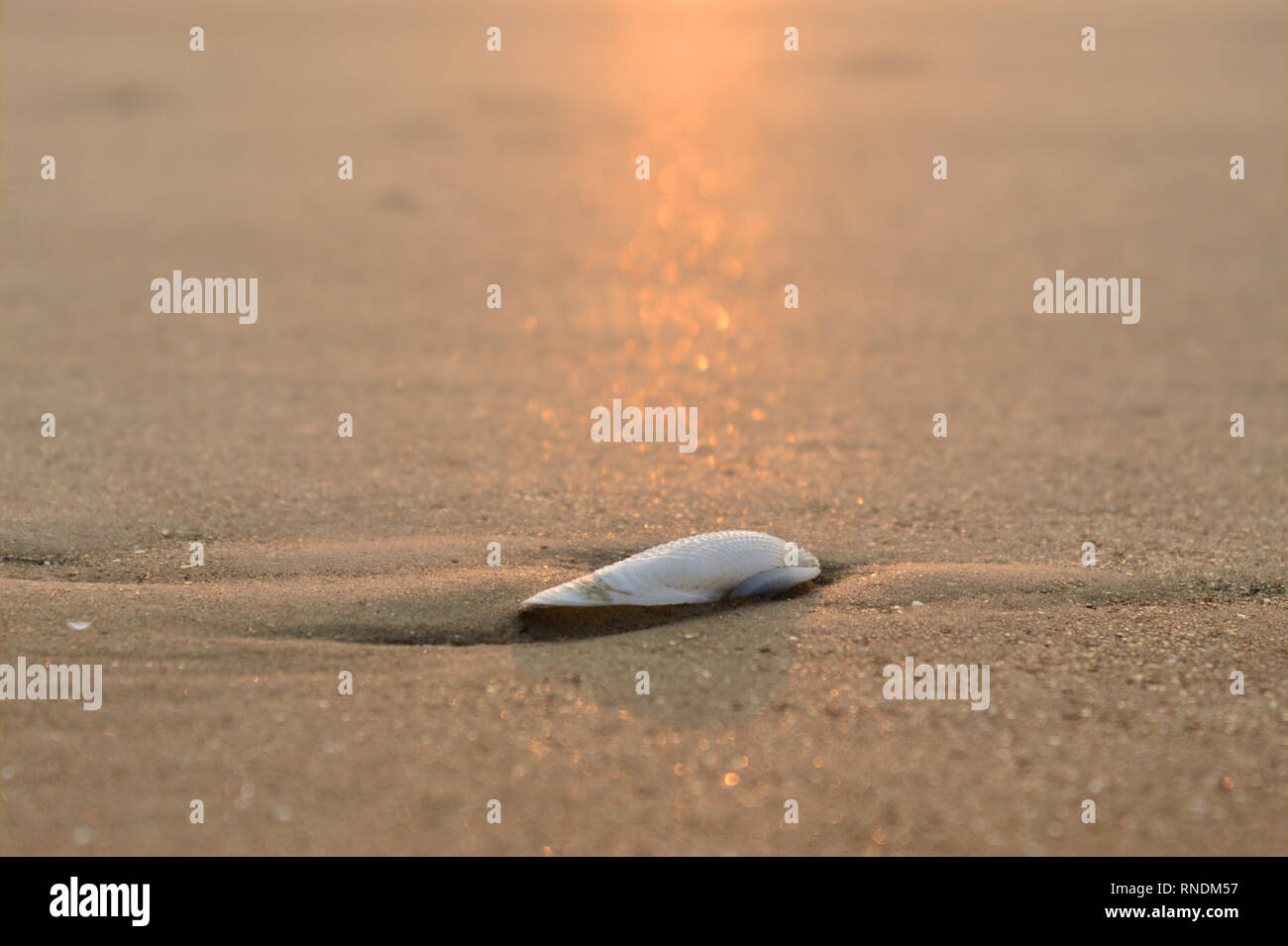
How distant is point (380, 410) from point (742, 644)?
2.93m

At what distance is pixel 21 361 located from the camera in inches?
241

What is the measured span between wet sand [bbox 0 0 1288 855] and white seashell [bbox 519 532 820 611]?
0.24 feet

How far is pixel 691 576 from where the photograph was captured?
134 inches

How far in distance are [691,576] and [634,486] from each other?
1.28 meters

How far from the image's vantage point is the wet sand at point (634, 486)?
2.63 meters

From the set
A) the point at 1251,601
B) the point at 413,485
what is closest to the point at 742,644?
the point at 1251,601

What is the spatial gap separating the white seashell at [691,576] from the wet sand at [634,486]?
0.24 ft

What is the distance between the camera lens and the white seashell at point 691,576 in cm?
332

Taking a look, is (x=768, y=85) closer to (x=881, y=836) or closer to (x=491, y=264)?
(x=491, y=264)

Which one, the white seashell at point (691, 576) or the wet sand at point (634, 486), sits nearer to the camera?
the wet sand at point (634, 486)

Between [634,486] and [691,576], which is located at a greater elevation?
[634,486]

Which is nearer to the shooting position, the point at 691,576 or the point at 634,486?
the point at 691,576

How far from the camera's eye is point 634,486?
15.2ft
